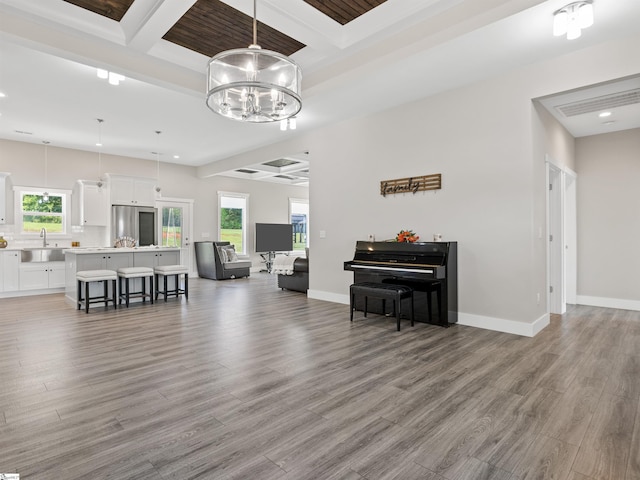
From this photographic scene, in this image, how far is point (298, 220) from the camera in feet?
40.1

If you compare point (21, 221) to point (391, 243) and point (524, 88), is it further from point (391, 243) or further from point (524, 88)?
point (524, 88)

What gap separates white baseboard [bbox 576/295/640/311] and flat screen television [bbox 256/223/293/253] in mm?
7479

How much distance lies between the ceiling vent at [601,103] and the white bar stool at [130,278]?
6388mm

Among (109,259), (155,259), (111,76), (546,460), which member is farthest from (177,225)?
(546,460)

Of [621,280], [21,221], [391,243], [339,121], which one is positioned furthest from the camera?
[21,221]

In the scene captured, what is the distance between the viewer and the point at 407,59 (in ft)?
11.8

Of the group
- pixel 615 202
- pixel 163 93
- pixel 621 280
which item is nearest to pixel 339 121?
pixel 163 93

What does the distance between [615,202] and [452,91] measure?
3.27 meters

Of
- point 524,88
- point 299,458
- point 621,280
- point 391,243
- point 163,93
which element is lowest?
point 299,458

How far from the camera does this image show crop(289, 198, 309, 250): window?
1191 centimetres

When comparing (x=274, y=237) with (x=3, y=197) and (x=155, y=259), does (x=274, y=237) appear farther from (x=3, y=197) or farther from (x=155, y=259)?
(x=3, y=197)

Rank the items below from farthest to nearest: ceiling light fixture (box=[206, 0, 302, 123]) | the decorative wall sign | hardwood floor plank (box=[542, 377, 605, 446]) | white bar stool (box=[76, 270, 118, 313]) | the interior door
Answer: the interior door < white bar stool (box=[76, 270, 118, 313]) < the decorative wall sign < ceiling light fixture (box=[206, 0, 302, 123]) < hardwood floor plank (box=[542, 377, 605, 446])

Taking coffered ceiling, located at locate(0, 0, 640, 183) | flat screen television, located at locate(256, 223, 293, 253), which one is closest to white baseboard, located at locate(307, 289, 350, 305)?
coffered ceiling, located at locate(0, 0, 640, 183)

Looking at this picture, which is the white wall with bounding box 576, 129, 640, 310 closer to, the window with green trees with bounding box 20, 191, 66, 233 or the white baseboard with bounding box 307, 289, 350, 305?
the white baseboard with bounding box 307, 289, 350, 305
